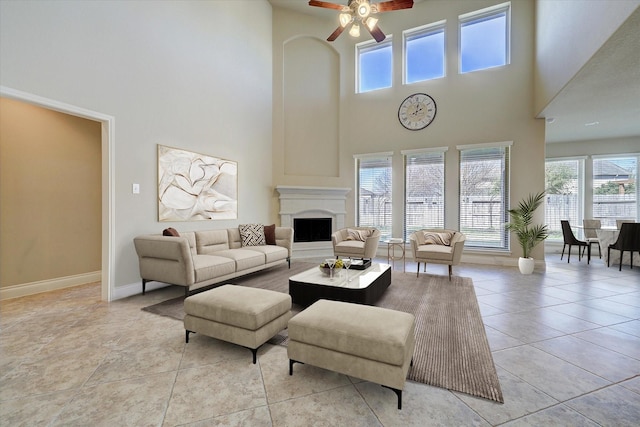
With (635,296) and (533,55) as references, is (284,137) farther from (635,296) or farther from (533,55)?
(635,296)

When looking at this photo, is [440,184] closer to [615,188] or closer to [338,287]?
[338,287]

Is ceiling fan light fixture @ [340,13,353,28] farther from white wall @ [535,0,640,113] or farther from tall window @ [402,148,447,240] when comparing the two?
tall window @ [402,148,447,240]

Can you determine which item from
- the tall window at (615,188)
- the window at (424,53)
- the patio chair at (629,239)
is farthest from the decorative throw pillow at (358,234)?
the tall window at (615,188)

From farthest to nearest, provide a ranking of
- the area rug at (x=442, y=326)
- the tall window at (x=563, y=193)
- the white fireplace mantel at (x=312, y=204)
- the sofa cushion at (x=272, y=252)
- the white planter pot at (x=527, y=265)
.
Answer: the tall window at (x=563, y=193)
the white fireplace mantel at (x=312, y=204)
the white planter pot at (x=527, y=265)
the sofa cushion at (x=272, y=252)
the area rug at (x=442, y=326)

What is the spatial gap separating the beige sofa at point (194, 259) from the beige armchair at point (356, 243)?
4.14 feet

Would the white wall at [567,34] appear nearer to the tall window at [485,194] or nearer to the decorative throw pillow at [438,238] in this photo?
the tall window at [485,194]

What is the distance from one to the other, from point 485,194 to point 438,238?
6.02 feet

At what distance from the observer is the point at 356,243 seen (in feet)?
17.3

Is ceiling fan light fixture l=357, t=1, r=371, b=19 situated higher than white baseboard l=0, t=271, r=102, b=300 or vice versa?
ceiling fan light fixture l=357, t=1, r=371, b=19

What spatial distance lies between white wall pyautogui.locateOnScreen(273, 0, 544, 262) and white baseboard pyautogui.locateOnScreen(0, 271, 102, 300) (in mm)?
3839

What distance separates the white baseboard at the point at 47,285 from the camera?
11.3 feet

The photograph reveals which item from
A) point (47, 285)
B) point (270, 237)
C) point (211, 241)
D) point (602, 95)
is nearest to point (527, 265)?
point (602, 95)

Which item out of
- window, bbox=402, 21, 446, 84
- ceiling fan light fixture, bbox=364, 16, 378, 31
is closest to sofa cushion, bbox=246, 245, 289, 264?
ceiling fan light fixture, bbox=364, 16, 378, 31

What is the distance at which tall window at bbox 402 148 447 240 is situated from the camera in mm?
6199
